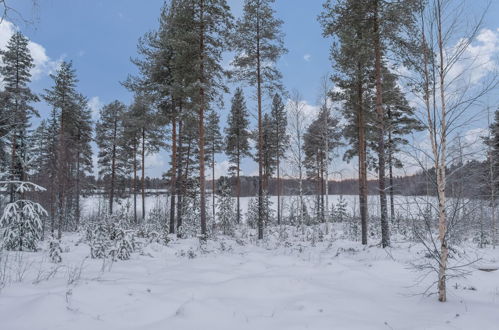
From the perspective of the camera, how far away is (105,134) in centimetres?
2802

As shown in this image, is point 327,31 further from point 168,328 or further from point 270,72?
point 168,328

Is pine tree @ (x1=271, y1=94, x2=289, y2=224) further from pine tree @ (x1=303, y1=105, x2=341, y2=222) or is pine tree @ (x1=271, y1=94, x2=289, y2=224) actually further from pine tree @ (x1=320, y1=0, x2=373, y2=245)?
pine tree @ (x1=320, y1=0, x2=373, y2=245)

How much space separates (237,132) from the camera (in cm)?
2808

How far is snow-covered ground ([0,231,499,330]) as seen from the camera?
3.73m

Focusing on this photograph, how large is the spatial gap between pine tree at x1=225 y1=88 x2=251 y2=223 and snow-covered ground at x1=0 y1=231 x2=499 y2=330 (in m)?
20.9

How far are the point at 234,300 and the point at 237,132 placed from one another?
945 inches

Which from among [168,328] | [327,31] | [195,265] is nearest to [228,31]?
[327,31]

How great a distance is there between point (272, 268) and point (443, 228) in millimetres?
4351

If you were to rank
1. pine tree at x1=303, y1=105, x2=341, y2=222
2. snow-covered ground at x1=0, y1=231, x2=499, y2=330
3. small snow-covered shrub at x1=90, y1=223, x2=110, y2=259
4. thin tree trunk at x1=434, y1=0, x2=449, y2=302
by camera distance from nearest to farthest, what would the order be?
snow-covered ground at x1=0, y1=231, x2=499, y2=330 < thin tree trunk at x1=434, y1=0, x2=449, y2=302 < small snow-covered shrub at x1=90, y1=223, x2=110, y2=259 < pine tree at x1=303, y1=105, x2=341, y2=222

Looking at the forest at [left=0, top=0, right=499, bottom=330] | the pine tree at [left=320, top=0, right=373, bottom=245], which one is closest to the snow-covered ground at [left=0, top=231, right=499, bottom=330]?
the forest at [left=0, top=0, right=499, bottom=330]

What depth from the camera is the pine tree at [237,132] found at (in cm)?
2748

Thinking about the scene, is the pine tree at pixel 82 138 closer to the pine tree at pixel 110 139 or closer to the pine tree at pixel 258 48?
the pine tree at pixel 110 139

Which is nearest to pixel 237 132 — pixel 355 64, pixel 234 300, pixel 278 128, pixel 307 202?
pixel 278 128

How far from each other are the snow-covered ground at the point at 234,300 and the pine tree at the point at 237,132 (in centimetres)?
2090
